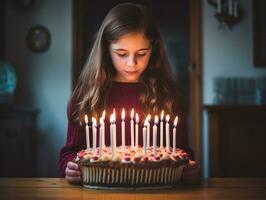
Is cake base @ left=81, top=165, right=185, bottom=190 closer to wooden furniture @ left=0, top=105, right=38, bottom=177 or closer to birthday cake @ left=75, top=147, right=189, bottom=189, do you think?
birthday cake @ left=75, top=147, right=189, bottom=189

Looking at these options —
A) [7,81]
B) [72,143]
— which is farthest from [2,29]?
[72,143]

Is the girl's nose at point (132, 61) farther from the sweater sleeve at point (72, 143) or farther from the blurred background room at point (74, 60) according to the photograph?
the blurred background room at point (74, 60)

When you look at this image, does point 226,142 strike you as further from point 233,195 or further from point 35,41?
point 233,195

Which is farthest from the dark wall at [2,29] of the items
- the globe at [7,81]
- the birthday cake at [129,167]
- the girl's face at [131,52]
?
the birthday cake at [129,167]

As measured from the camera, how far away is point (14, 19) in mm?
4750

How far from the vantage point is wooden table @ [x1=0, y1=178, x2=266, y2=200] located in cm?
129

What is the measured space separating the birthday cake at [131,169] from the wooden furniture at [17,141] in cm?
264

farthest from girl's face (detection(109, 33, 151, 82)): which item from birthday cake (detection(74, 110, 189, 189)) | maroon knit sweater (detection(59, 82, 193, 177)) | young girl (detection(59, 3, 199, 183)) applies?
birthday cake (detection(74, 110, 189, 189))

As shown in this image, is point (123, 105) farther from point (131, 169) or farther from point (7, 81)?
point (7, 81)

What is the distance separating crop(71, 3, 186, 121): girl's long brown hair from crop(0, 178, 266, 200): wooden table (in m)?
0.39

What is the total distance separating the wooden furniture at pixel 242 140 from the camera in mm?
4273

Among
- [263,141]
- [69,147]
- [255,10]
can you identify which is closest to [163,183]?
[69,147]

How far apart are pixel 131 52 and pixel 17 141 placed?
267 cm

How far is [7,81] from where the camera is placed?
4270 mm
